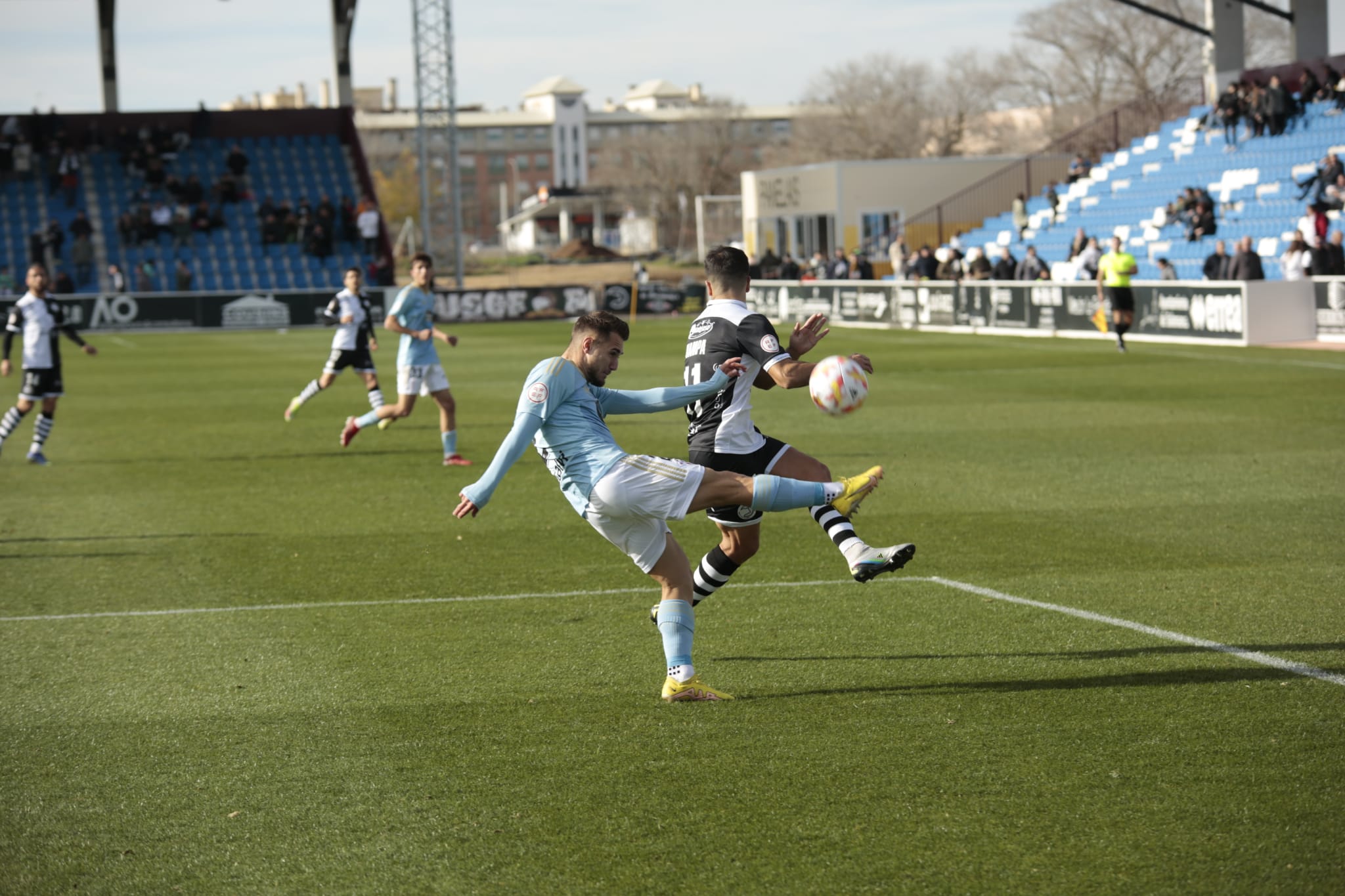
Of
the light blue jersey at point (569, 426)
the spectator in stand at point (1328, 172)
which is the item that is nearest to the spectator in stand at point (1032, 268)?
the spectator in stand at point (1328, 172)

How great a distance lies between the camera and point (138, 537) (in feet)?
38.2

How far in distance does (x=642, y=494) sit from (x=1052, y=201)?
3853 cm

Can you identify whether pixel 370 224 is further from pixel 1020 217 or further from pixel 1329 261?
pixel 1329 261

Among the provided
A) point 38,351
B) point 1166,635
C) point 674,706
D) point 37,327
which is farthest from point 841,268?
point 674,706

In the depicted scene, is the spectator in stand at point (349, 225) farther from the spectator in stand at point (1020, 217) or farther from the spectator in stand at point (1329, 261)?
the spectator in stand at point (1329, 261)

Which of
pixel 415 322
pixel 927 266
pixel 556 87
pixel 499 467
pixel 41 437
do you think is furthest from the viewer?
pixel 556 87

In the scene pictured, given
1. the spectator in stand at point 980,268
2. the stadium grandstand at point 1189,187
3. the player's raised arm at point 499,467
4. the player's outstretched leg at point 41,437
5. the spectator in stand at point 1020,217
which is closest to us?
the player's raised arm at point 499,467

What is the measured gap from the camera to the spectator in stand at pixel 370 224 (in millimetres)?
49844

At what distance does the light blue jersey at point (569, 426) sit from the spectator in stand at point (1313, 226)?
967 inches

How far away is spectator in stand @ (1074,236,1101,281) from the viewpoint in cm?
3162

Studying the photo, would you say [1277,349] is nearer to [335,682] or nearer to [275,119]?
[335,682]

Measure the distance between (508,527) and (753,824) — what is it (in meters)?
6.75

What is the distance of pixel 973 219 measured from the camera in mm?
51031

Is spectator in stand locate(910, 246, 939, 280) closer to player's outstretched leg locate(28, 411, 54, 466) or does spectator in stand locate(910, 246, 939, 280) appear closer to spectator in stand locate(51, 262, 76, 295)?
player's outstretched leg locate(28, 411, 54, 466)
